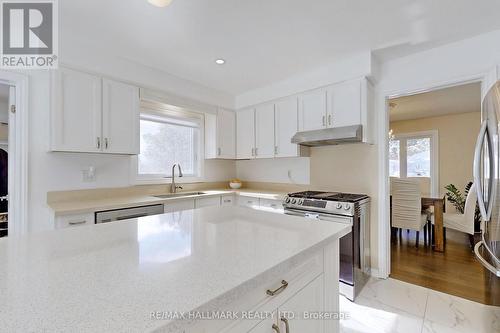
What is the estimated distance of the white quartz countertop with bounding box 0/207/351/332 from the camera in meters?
0.47

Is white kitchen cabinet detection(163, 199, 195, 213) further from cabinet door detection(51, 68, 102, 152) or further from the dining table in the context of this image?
the dining table

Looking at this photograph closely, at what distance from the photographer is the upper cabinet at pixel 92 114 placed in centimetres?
209

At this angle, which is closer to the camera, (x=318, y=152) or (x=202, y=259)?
(x=202, y=259)

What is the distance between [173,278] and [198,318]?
0.12m

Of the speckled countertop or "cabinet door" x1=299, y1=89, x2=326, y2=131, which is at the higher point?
"cabinet door" x1=299, y1=89, x2=326, y2=131

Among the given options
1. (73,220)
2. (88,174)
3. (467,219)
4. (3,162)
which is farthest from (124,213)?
(467,219)

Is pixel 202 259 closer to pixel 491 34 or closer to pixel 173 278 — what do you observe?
pixel 173 278

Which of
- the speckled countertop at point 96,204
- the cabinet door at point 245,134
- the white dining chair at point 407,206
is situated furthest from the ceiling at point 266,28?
the white dining chair at point 407,206

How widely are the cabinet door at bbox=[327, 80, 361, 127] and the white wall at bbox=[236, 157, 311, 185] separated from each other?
80cm

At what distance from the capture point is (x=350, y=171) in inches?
109

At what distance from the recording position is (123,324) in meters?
0.44

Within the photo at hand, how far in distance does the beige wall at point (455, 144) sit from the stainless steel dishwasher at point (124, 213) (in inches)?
227

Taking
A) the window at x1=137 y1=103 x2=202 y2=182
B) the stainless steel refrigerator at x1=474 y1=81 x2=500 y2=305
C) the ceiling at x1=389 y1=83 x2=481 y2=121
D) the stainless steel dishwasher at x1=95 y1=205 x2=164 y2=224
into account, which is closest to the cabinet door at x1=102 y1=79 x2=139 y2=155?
the window at x1=137 y1=103 x2=202 y2=182

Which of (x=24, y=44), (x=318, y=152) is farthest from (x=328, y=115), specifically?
(x=24, y=44)
